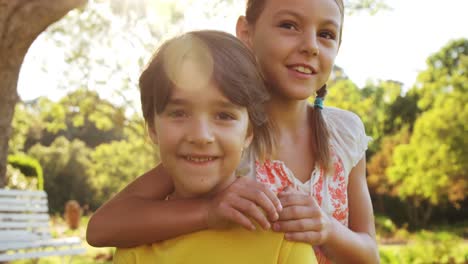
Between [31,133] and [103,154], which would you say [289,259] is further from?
[31,133]

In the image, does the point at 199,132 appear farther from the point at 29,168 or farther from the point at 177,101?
the point at 29,168

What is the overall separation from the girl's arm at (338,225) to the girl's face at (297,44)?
44cm

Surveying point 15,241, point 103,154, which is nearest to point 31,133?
point 103,154

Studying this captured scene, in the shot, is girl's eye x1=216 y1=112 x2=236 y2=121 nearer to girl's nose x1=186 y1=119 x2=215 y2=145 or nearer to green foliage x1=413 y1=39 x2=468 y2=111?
girl's nose x1=186 y1=119 x2=215 y2=145

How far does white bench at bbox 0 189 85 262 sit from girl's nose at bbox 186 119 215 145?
19.9 feet

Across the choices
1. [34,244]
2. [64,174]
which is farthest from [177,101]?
[64,174]

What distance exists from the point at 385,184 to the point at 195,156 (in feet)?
85.5

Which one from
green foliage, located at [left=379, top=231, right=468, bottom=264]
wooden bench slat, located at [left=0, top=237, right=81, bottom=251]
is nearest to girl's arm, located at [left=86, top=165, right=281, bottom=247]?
wooden bench slat, located at [left=0, top=237, right=81, bottom=251]

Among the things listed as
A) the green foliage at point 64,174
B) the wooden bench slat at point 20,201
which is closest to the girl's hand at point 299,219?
the wooden bench slat at point 20,201

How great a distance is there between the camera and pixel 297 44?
6.11ft

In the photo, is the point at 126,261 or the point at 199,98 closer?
the point at 199,98

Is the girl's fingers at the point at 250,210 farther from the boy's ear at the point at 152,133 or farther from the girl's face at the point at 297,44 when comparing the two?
the girl's face at the point at 297,44

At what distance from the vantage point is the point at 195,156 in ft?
5.06

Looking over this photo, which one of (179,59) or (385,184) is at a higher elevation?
(179,59)
